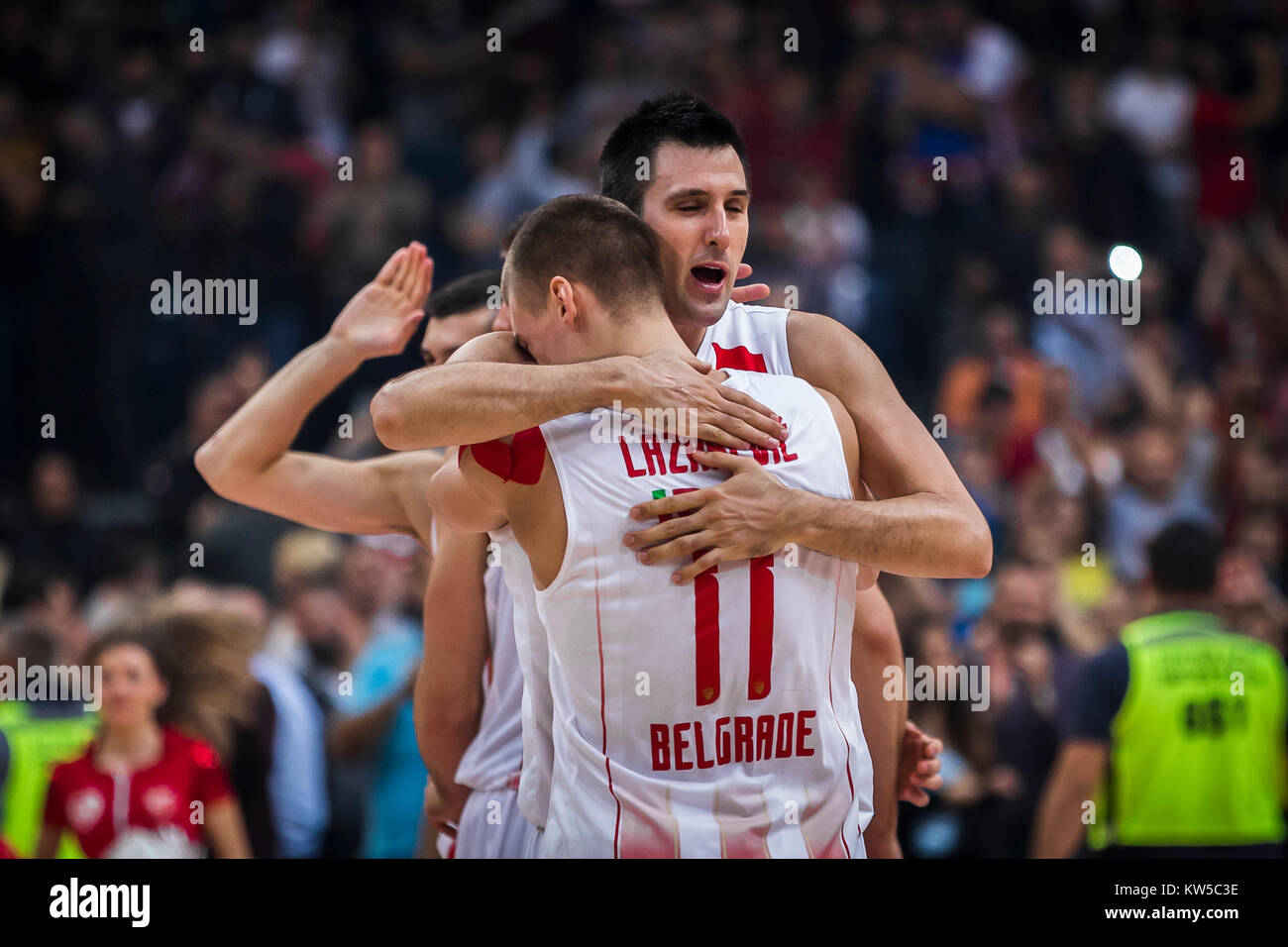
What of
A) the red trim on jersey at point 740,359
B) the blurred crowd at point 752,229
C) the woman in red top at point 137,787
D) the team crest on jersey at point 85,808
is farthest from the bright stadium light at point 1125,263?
the team crest on jersey at point 85,808

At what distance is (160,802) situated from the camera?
4.79m

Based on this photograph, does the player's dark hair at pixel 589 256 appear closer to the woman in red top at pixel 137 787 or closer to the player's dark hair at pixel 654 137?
the player's dark hair at pixel 654 137

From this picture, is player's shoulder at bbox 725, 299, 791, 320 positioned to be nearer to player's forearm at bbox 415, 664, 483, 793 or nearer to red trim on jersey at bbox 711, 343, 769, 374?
red trim on jersey at bbox 711, 343, 769, 374

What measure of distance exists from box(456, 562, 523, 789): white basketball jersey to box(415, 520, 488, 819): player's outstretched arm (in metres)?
0.03

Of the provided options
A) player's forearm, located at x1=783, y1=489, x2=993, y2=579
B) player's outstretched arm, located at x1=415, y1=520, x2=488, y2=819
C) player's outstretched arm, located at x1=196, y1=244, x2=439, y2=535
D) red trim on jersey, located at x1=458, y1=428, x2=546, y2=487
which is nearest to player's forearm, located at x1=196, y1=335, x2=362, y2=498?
player's outstretched arm, located at x1=196, y1=244, x2=439, y2=535

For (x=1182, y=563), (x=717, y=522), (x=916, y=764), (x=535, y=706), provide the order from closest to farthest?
(x=717, y=522) < (x=535, y=706) < (x=916, y=764) < (x=1182, y=563)

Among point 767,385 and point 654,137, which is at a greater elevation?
point 654,137

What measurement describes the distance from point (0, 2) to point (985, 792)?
856 centimetres

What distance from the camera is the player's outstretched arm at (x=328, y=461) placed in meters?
3.78

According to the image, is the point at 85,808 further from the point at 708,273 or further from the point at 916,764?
the point at 708,273

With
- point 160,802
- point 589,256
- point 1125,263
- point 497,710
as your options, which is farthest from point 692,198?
point 1125,263

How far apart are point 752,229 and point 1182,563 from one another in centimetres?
486

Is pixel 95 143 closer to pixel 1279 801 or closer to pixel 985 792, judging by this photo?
pixel 985 792

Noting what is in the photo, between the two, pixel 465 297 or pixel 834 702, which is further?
pixel 465 297
